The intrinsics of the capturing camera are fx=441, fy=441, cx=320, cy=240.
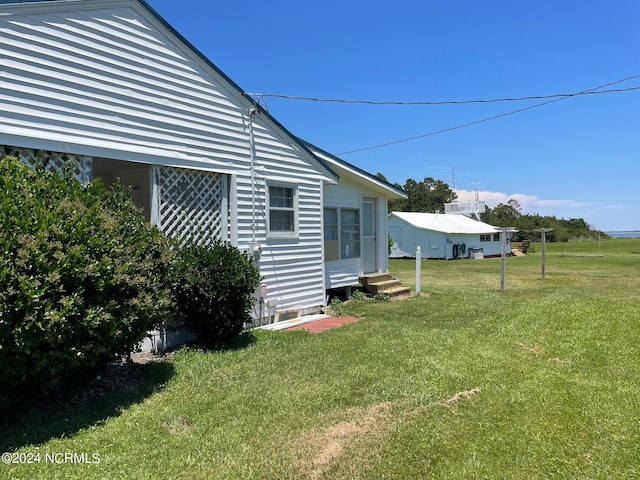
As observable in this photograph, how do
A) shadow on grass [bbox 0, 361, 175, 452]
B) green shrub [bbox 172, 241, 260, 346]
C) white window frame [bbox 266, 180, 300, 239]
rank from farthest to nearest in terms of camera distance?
white window frame [bbox 266, 180, 300, 239] < green shrub [bbox 172, 241, 260, 346] < shadow on grass [bbox 0, 361, 175, 452]

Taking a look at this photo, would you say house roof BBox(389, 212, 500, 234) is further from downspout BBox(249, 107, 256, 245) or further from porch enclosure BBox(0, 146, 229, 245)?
porch enclosure BBox(0, 146, 229, 245)

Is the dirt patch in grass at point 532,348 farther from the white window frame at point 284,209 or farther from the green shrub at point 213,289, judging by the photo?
the white window frame at point 284,209

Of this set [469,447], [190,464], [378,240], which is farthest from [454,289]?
[190,464]

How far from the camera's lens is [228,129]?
7.57 m

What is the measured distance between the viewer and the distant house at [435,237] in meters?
31.9

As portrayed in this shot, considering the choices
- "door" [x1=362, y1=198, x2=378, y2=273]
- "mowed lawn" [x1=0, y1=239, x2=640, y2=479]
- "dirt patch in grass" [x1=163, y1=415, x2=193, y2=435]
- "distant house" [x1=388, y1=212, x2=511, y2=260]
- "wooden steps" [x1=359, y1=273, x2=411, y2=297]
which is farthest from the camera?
"distant house" [x1=388, y1=212, x2=511, y2=260]

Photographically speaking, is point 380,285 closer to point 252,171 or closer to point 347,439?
point 252,171

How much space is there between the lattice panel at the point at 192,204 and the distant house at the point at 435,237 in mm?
25877

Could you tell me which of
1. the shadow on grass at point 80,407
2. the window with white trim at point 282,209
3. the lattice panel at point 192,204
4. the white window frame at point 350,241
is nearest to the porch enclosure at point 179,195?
the lattice panel at point 192,204

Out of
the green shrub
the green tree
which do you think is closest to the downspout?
the green shrub

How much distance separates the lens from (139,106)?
245 inches

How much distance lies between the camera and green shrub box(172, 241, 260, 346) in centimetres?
587

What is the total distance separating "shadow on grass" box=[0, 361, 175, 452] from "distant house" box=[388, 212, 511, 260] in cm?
2842

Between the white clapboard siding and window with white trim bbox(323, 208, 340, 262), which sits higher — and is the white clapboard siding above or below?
above
